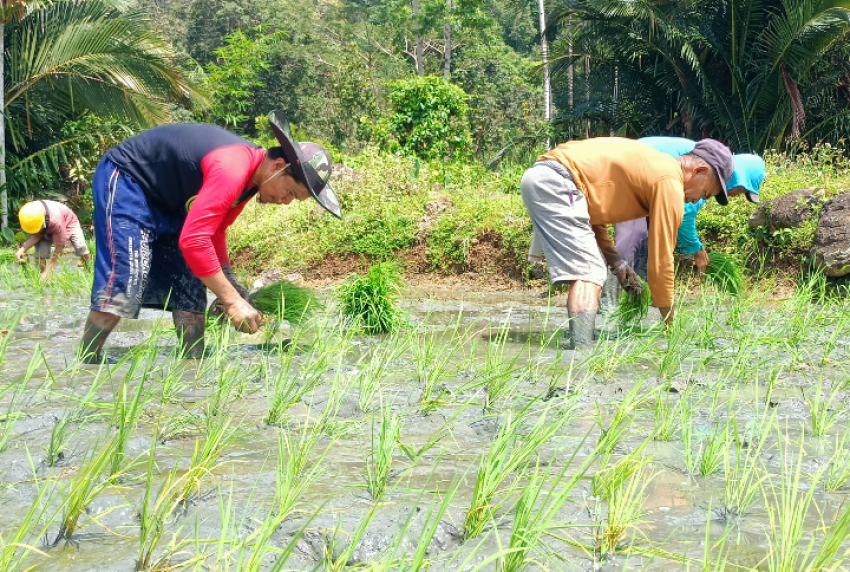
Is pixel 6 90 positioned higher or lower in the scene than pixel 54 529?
→ higher

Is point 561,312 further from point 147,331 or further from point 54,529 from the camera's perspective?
point 54,529

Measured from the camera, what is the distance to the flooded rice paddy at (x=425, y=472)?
1702 millimetres

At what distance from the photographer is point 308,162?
3543 millimetres

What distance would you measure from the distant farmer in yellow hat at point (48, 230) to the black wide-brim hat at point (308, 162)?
5.26m

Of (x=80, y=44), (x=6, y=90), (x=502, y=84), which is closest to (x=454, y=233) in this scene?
(x=80, y=44)

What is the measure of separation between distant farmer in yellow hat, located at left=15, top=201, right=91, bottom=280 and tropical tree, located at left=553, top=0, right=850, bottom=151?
32.3ft

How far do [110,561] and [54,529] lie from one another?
0.62ft

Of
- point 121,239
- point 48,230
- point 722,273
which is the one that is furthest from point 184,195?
point 48,230

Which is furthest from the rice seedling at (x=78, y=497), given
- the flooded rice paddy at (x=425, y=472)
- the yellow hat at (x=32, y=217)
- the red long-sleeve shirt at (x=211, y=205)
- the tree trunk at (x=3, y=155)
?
the tree trunk at (x=3, y=155)

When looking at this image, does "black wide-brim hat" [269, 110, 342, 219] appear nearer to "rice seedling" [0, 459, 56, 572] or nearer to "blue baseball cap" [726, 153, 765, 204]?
"rice seedling" [0, 459, 56, 572]

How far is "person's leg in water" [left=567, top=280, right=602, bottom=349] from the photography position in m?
4.09

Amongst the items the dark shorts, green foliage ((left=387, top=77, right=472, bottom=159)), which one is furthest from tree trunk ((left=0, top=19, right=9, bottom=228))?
the dark shorts

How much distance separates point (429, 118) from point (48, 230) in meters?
7.79

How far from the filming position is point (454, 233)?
871cm
